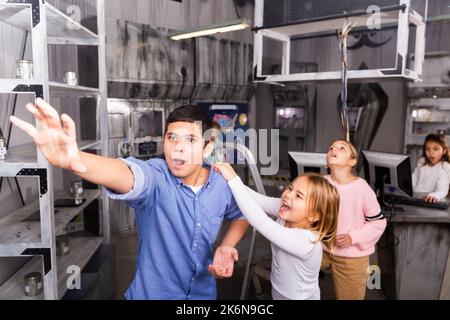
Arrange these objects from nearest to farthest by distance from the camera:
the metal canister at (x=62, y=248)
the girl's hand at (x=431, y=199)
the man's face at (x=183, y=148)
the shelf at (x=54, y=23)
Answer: the man's face at (x=183, y=148), the shelf at (x=54, y=23), the metal canister at (x=62, y=248), the girl's hand at (x=431, y=199)

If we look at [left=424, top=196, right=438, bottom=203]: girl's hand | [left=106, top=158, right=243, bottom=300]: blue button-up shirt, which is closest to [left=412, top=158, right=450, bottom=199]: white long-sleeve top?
[left=424, top=196, right=438, bottom=203]: girl's hand

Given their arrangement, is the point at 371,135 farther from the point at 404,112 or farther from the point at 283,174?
the point at 283,174

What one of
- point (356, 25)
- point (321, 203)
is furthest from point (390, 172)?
point (321, 203)

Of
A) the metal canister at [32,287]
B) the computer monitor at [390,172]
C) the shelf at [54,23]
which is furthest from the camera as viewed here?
the computer monitor at [390,172]

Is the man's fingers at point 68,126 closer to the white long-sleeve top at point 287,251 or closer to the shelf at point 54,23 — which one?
the white long-sleeve top at point 287,251

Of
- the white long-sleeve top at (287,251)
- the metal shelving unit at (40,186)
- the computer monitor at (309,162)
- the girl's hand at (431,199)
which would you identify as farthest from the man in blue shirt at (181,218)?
the girl's hand at (431,199)

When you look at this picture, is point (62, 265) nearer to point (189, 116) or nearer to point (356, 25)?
point (189, 116)

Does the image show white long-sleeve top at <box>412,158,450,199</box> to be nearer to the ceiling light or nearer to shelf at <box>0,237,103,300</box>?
the ceiling light

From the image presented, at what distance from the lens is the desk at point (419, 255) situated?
3.36 meters

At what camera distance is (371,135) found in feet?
23.7

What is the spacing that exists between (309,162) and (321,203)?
1543 mm

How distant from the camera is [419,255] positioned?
135 inches

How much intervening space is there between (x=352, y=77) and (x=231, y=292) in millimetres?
2374

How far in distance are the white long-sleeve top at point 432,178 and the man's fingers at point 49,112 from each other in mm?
3648
